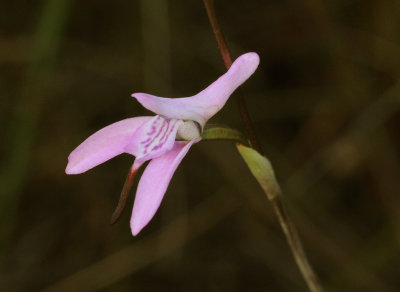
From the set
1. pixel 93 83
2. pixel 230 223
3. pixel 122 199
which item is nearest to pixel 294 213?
pixel 230 223

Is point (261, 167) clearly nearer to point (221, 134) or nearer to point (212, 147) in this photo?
point (221, 134)

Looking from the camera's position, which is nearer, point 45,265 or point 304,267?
point 304,267

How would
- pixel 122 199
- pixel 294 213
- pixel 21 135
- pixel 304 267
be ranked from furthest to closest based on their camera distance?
pixel 294 213 < pixel 21 135 < pixel 304 267 < pixel 122 199

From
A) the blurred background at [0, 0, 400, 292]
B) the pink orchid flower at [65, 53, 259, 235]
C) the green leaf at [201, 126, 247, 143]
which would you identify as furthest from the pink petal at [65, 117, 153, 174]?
the blurred background at [0, 0, 400, 292]

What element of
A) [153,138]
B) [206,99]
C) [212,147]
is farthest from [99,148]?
[212,147]

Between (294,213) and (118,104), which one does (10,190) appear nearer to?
(118,104)

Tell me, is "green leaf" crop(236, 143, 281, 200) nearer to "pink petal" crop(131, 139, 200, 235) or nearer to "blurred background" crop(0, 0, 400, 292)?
"pink petal" crop(131, 139, 200, 235)

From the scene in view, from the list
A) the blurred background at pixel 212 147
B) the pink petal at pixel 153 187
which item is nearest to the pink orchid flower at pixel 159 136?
the pink petal at pixel 153 187
